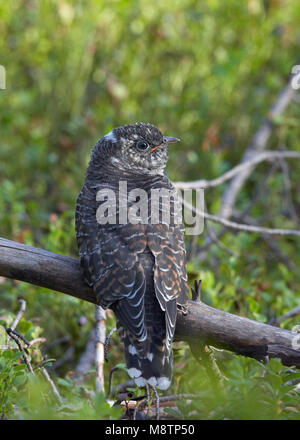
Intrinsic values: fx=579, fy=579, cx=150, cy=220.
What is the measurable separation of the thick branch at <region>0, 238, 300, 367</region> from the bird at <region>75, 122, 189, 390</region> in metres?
0.08

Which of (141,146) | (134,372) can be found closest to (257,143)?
(141,146)

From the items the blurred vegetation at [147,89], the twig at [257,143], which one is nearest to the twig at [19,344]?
the blurred vegetation at [147,89]

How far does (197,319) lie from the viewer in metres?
2.75

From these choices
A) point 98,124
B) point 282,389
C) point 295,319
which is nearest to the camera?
point 282,389

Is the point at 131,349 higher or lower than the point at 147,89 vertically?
lower

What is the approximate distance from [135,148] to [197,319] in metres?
1.26

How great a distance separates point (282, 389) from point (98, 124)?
406cm

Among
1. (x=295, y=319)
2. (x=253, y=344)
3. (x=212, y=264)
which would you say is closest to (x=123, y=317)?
(x=253, y=344)

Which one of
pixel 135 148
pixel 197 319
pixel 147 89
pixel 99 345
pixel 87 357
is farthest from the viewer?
pixel 147 89

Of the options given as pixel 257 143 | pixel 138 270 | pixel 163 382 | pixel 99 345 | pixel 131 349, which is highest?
pixel 257 143

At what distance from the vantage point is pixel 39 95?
20.4ft

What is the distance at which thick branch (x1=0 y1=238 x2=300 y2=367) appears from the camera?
8.73 ft

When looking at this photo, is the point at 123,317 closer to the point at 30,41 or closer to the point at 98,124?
the point at 98,124

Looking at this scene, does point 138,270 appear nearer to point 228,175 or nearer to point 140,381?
point 140,381
